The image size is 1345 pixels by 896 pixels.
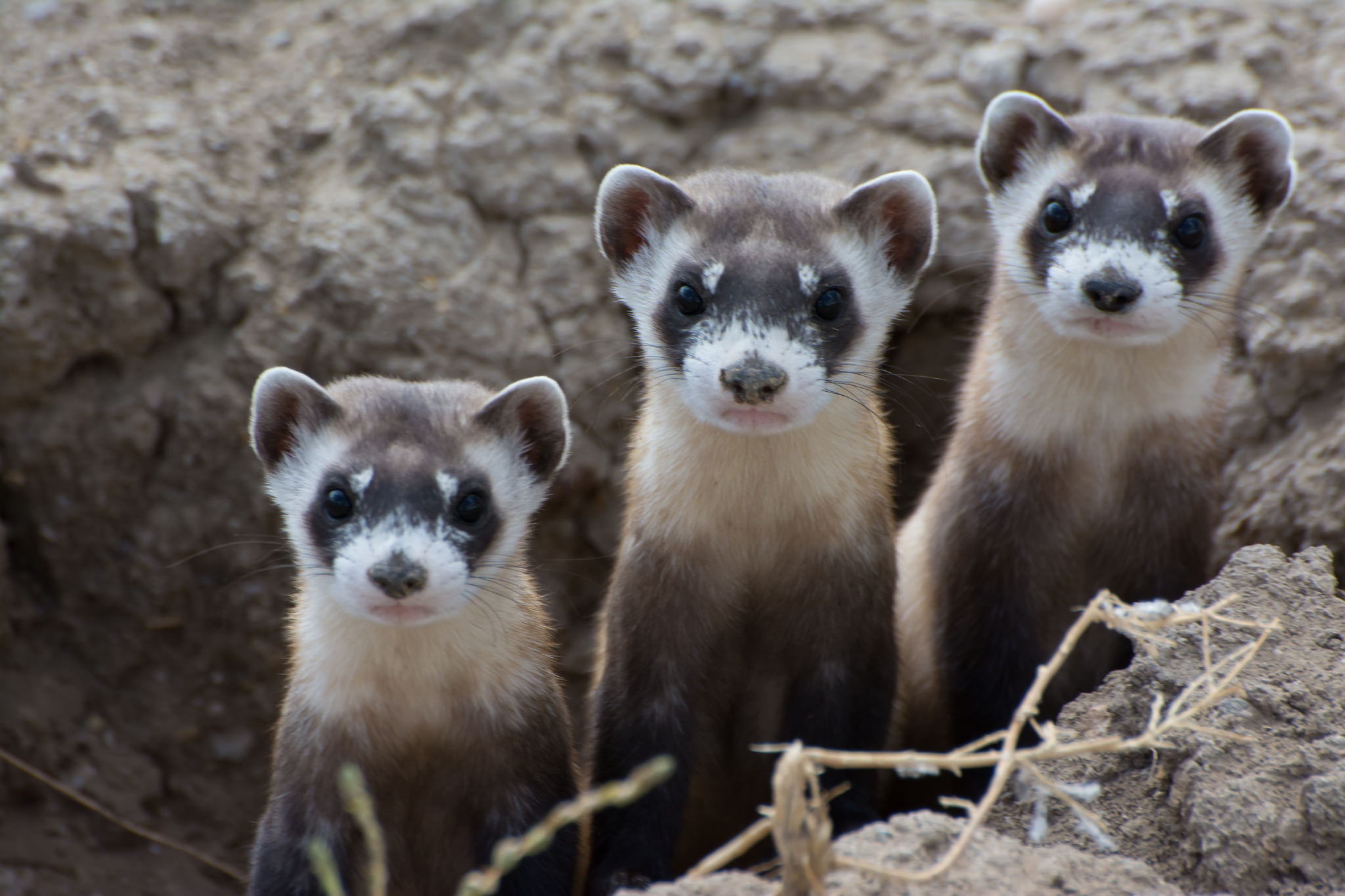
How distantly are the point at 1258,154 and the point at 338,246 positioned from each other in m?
2.96

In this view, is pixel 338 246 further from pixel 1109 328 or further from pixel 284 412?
pixel 1109 328

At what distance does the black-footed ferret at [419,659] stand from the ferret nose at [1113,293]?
4.54 ft

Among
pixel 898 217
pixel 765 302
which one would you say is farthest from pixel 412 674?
pixel 898 217

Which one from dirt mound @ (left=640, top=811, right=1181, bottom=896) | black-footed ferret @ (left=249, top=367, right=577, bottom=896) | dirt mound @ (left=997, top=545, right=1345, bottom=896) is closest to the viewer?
dirt mound @ (left=640, top=811, right=1181, bottom=896)

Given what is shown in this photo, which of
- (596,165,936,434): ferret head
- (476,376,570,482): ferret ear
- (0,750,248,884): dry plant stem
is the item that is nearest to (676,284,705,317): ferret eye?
(596,165,936,434): ferret head

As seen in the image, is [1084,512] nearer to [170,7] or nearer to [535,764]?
[535,764]

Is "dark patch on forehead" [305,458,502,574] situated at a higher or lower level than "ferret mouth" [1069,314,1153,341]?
lower

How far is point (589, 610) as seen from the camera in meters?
5.43

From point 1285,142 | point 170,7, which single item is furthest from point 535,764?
point 170,7

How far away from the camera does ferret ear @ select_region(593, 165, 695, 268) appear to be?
3.42 metres

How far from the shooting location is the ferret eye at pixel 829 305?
3.21 m

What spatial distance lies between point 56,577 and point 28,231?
125cm

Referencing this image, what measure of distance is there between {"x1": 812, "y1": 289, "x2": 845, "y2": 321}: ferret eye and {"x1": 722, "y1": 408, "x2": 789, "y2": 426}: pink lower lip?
1.07 ft

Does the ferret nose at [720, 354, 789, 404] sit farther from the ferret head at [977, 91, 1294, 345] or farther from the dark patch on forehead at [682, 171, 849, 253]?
the ferret head at [977, 91, 1294, 345]
